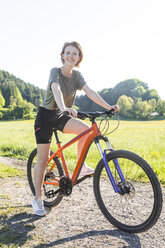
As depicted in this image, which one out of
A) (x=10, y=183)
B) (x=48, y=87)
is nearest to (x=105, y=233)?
(x=48, y=87)

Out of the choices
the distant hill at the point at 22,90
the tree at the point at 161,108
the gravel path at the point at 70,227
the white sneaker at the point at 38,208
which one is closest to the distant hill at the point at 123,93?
the tree at the point at 161,108

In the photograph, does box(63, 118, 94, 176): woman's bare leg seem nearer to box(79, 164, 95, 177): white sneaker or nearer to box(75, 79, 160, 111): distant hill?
box(79, 164, 95, 177): white sneaker

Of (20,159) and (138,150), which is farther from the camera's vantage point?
(138,150)

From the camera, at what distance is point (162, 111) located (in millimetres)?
53344

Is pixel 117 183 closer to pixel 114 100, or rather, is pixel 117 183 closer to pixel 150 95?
pixel 114 100

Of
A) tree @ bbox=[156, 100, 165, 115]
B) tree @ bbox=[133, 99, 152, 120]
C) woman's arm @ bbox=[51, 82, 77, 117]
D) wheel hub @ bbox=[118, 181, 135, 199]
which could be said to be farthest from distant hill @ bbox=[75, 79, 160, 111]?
wheel hub @ bbox=[118, 181, 135, 199]

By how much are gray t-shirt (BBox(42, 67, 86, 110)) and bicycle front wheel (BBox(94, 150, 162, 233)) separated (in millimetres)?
1046

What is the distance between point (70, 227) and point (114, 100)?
248ft

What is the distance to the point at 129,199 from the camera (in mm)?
2572

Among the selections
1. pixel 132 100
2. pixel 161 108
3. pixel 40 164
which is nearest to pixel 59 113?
pixel 40 164

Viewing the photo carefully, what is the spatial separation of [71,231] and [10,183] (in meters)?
2.18

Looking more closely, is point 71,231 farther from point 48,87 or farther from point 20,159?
point 20,159

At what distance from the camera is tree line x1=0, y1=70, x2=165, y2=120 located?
5481 cm

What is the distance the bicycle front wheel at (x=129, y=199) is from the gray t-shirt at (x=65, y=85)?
3.43 ft
